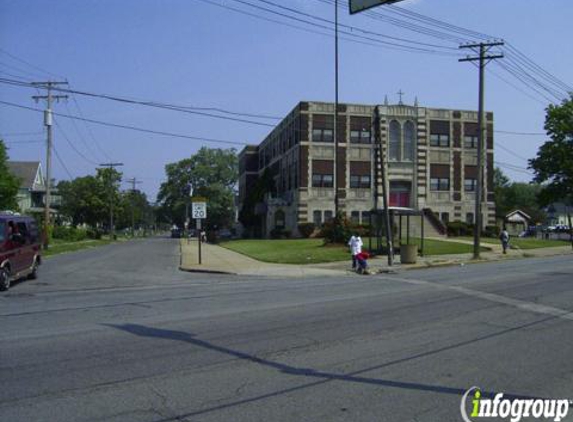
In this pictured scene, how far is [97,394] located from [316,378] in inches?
99.1

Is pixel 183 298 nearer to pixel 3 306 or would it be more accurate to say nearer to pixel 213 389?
pixel 3 306

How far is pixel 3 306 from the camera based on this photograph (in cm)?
1430

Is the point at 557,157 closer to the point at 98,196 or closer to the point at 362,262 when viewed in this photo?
the point at 362,262

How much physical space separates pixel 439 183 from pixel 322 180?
10960mm

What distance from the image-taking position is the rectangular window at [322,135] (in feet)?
183

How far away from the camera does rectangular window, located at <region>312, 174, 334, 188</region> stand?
55.9 meters

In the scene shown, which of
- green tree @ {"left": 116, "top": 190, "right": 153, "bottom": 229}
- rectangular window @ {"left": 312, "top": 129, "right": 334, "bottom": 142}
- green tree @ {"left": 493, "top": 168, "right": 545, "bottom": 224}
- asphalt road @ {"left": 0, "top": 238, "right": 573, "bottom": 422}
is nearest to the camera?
asphalt road @ {"left": 0, "top": 238, "right": 573, "bottom": 422}

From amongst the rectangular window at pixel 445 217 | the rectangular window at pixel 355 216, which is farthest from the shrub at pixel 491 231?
the rectangular window at pixel 355 216

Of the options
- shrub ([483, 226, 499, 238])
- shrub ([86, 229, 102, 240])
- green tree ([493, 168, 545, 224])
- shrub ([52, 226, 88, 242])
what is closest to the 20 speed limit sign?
shrub ([483, 226, 499, 238])

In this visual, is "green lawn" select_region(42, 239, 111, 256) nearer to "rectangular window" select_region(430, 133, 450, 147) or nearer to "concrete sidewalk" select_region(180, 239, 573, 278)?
"concrete sidewalk" select_region(180, 239, 573, 278)

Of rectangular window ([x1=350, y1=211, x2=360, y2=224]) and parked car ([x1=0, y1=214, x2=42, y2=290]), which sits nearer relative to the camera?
parked car ([x1=0, y1=214, x2=42, y2=290])

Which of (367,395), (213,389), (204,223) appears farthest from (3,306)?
(204,223)

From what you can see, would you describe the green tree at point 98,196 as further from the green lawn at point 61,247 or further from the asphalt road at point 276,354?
the asphalt road at point 276,354

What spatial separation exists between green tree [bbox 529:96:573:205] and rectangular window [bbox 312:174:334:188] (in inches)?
839
